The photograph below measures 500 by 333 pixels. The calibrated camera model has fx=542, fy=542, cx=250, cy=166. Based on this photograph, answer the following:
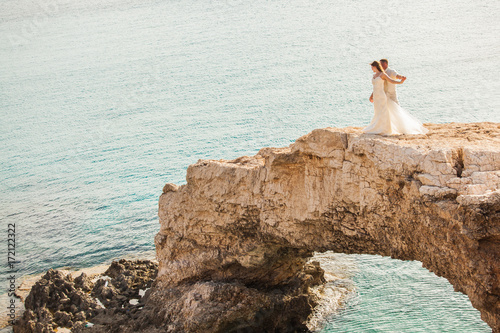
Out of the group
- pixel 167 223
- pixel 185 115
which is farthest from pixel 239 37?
pixel 167 223

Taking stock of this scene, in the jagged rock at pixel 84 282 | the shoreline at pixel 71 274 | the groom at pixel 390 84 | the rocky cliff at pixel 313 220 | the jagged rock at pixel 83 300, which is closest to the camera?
the rocky cliff at pixel 313 220

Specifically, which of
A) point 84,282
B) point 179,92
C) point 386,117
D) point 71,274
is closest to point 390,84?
point 386,117

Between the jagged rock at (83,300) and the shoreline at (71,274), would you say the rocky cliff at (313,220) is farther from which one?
the shoreline at (71,274)

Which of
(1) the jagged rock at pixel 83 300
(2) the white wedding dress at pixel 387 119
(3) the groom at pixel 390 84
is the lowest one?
(1) the jagged rock at pixel 83 300

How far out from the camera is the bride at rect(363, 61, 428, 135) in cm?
832

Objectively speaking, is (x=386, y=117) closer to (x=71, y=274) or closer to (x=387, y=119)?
(x=387, y=119)

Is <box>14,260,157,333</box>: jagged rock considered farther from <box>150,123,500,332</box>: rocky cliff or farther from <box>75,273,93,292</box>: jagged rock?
<box>150,123,500,332</box>: rocky cliff

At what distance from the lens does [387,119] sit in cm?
836

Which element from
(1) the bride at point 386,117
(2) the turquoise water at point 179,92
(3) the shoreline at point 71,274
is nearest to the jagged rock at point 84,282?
(3) the shoreline at point 71,274

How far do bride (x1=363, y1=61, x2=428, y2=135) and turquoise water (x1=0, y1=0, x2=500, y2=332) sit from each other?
14.1 ft

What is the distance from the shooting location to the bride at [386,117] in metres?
8.32

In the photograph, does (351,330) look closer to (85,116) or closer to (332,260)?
(332,260)

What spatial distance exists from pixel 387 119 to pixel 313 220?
1990 millimetres

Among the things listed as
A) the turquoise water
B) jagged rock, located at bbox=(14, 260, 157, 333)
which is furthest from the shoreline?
jagged rock, located at bbox=(14, 260, 157, 333)
